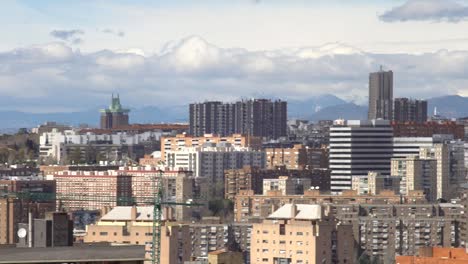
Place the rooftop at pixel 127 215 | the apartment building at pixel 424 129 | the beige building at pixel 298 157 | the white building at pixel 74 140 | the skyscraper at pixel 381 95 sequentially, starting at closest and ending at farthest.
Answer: the rooftop at pixel 127 215
the beige building at pixel 298 157
the apartment building at pixel 424 129
the white building at pixel 74 140
the skyscraper at pixel 381 95

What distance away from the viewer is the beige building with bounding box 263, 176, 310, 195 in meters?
80.3

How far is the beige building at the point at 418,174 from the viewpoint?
279 ft

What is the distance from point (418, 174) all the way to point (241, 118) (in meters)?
44.6

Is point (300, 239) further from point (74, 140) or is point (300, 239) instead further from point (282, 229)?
point (74, 140)

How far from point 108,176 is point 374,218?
21.3m

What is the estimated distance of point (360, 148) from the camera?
9706cm

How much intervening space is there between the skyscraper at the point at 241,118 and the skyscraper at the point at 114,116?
1678cm

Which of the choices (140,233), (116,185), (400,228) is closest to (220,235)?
(400,228)

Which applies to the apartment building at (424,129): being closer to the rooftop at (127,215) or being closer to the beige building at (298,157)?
the beige building at (298,157)

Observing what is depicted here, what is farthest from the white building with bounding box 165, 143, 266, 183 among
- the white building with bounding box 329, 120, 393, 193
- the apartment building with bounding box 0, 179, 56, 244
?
the apartment building with bounding box 0, 179, 56, 244

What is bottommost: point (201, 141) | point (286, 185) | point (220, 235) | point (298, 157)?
point (220, 235)

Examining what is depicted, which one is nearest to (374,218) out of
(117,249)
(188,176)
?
(188,176)

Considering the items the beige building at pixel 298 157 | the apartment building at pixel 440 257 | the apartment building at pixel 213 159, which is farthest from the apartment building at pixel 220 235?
the beige building at pixel 298 157

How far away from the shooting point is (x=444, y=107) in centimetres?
19388
